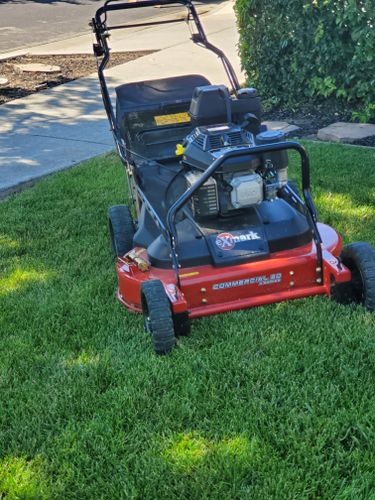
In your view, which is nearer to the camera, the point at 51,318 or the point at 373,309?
the point at 373,309

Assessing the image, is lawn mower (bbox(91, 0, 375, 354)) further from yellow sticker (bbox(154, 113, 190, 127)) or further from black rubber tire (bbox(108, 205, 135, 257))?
yellow sticker (bbox(154, 113, 190, 127))

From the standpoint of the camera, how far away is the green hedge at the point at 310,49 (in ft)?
19.0

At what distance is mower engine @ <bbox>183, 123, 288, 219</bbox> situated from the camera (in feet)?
9.50

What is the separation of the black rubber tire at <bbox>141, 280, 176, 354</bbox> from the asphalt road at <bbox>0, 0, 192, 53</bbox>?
834 cm

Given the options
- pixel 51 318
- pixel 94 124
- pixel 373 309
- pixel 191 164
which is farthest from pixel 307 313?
pixel 94 124

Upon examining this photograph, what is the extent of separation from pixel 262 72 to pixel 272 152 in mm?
4076

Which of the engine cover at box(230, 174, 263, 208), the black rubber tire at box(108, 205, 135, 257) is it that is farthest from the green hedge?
the engine cover at box(230, 174, 263, 208)

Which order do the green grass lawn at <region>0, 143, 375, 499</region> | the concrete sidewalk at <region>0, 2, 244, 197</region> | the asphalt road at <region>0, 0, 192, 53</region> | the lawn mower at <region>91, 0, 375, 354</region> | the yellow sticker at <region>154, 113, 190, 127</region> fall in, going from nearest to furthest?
1. the green grass lawn at <region>0, 143, 375, 499</region>
2. the lawn mower at <region>91, 0, 375, 354</region>
3. the yellow sticker at <region>154, 113, 190, 127</region>
4. the concrete sidewalk at <region>0, 2, 244, 197</region>
5. the asphalt road at <region>0, 0, 192, 53</region>

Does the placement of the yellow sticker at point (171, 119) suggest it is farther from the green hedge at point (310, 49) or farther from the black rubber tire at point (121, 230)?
the green hedge at point (310, 49)

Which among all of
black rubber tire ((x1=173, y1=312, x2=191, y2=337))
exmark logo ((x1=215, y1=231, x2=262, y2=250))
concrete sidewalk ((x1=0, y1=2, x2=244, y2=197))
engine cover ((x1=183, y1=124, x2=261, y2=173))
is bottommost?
concrete sidewalk ((x1=0, y1=2, x2=244, y2=197))

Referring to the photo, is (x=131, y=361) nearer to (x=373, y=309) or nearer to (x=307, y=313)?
(x=307, y=313)

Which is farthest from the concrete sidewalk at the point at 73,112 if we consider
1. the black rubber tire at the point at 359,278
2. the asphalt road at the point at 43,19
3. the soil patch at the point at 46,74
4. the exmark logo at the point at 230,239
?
the black rubber tire at the point at 359,278

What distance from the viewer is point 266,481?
2109 mm

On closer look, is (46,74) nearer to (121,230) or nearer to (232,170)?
(121,230)
